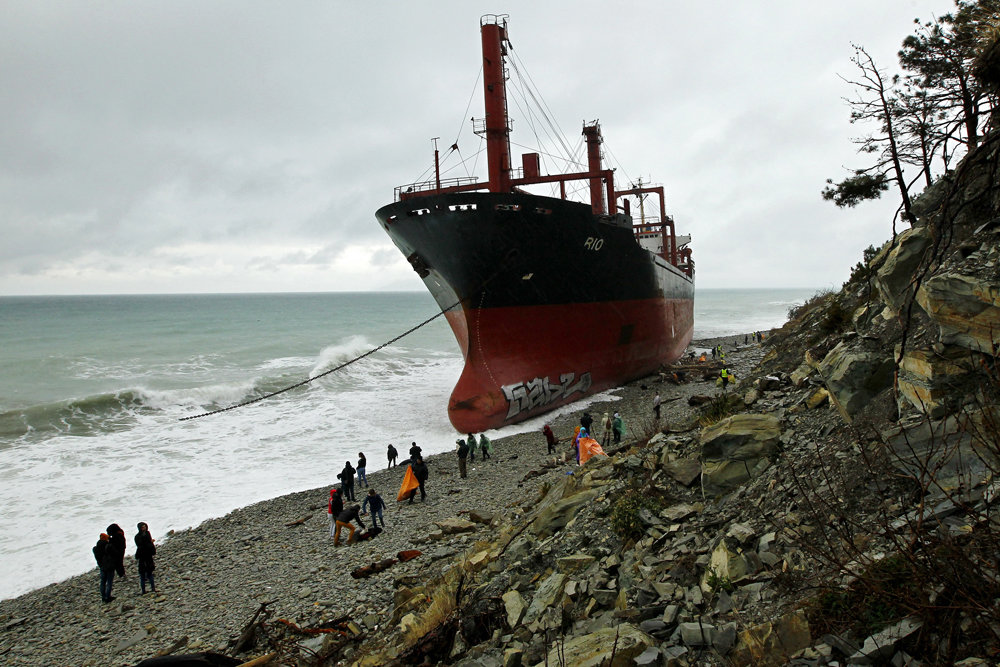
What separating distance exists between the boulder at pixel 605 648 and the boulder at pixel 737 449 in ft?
6.84

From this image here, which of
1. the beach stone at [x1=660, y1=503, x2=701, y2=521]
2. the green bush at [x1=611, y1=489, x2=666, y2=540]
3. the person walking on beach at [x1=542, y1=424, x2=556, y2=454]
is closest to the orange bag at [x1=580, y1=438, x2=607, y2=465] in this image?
the person walking on beach at [x1=542, y1=424, x2=556, y2=454]

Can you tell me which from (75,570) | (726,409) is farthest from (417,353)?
(726,409)

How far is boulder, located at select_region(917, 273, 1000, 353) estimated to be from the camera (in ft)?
12.1

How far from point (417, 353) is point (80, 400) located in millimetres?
24370

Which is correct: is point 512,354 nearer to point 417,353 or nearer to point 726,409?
point 726,409

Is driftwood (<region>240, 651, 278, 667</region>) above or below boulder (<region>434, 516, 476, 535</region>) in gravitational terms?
above

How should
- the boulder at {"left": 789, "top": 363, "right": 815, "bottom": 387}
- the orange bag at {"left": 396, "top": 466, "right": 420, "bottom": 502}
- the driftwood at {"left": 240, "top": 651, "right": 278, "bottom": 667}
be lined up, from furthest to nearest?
the orange bag at {"left": 396, "top": 466, "right": 420, "bottom": 502} < the boulder at {"left": 789, "top": 363, "right": 815, "bottom": 387} < the driftwood at {"left": 240, "top": 651, "right": 278, "bottom": 667}

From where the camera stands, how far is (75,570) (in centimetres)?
1052

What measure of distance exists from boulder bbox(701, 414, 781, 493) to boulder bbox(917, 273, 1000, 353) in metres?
1.81

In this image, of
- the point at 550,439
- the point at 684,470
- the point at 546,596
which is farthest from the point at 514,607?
the point at 550,439

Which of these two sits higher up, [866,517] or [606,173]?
[606,173]

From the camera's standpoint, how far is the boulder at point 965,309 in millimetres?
3693

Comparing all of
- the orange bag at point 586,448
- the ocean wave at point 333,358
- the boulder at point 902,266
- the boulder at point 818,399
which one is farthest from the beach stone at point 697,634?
the ocean wave at point 333,358

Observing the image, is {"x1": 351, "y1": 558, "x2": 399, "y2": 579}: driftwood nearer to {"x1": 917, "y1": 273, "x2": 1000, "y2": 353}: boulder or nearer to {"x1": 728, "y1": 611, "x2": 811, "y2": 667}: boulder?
{"x1": 728, "y1": 611, "x2": 811, "y2": 667}: boulder
